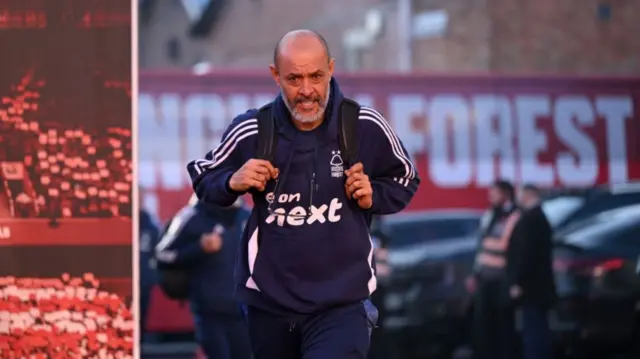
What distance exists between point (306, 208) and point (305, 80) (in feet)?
1.46

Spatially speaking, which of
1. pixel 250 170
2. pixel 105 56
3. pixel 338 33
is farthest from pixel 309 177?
pixel 338 33

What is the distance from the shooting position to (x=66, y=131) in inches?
198

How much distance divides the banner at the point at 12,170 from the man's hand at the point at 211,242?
2.95 metres

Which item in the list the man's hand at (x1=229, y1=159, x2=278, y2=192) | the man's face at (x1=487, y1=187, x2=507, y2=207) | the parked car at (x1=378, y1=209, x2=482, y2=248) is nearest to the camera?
the man's hand at (x1=229, y1=159, x2=278, y2=192)

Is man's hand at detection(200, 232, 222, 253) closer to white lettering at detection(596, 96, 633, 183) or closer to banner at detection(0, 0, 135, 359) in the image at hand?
banner at detection(0, 0, 135, 359)

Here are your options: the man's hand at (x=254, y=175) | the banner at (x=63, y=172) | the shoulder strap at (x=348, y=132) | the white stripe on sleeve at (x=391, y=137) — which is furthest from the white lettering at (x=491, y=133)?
the man's hand at (x=254, y=175)

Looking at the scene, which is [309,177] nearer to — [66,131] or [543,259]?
[66,131]

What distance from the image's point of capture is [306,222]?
418 cm

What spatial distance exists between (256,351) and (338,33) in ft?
24.8

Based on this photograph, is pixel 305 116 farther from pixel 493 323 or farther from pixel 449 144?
pixel 493 323

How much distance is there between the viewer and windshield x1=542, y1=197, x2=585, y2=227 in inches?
368

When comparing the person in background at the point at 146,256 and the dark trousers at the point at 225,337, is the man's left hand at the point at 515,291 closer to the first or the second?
the dark trousers at the point at 225,337

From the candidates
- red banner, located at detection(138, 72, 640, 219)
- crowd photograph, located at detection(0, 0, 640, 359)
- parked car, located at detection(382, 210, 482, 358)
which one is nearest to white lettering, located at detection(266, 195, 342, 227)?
crowd photograph, located at detection(0, 0, 640, 359)

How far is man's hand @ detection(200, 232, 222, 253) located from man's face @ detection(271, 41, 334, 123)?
3.86 m
